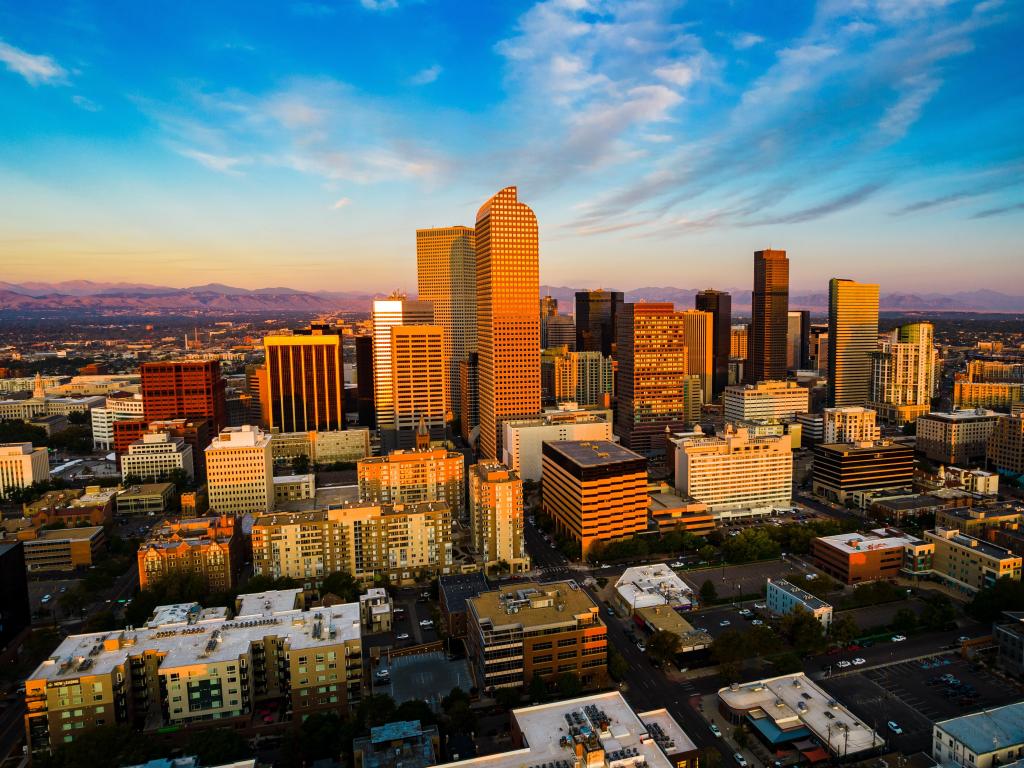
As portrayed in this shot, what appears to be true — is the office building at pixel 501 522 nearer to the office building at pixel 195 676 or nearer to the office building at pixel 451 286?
the office building at pixel 195 676

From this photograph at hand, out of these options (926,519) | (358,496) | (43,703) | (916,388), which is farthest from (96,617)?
(916,388)

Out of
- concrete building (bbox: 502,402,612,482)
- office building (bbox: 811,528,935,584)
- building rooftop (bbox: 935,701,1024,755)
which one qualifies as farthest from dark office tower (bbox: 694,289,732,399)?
building rooftop (bbox: 935,701,1024,755)

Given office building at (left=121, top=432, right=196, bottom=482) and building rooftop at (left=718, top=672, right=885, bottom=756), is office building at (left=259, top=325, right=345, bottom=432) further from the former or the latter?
building rooftop at (left=718, top=672, right=885, bottom=756)

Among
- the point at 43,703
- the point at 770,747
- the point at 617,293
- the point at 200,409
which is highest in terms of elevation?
the point at 617,293

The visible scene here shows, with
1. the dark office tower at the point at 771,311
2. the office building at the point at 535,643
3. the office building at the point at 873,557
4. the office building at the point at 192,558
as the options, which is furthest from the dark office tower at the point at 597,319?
the office building at the point at 535,643

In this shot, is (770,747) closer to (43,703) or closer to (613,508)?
(613,508)

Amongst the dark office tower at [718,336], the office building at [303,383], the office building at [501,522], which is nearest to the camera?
the office building at [501,522]
